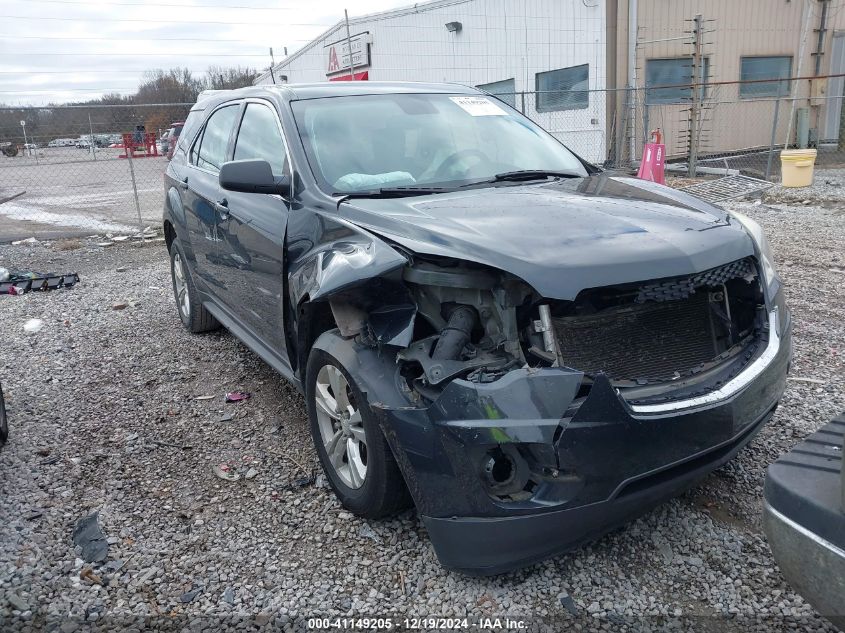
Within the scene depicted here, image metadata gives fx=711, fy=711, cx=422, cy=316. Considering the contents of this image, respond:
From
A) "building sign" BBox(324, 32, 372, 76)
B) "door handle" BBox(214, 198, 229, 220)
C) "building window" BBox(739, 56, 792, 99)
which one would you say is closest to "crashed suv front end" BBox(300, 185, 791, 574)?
"door handle" BBox(214, 198, 229, 220)

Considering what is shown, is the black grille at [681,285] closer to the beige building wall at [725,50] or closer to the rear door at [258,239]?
the rear door at [258,239]

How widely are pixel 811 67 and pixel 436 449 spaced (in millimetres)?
21273

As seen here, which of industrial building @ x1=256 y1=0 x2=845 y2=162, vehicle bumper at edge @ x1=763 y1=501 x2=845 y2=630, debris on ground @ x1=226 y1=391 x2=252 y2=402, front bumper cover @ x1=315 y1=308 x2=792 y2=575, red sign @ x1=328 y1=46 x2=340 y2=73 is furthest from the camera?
red sign @ x1=328 y1=46 x2=340 y2=73

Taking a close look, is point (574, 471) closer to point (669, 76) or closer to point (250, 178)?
point (250, 178)

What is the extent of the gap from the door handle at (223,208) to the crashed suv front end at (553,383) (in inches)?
63.7

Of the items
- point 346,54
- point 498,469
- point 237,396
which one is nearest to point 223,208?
point 237,396

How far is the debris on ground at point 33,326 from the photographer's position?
630 cm

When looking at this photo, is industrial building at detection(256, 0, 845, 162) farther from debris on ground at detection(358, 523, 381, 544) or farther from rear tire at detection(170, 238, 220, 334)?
debris on ground at detection(358, 523, 381, 544)

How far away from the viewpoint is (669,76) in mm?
17312

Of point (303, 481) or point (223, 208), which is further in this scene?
point (223, 208)

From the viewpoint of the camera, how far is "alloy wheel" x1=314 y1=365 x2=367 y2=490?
2980mm

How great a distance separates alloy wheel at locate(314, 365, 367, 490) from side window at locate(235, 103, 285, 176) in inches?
48.5

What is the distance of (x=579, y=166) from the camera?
13.4ft

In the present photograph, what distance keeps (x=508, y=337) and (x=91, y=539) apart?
2.03 meters
